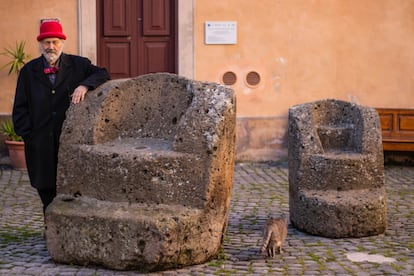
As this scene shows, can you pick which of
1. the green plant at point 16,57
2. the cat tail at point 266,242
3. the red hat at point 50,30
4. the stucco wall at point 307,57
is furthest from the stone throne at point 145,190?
the stucco wall at point 307,57

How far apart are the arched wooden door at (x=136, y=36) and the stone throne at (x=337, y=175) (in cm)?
493

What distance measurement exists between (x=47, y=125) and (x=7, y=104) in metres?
5.82

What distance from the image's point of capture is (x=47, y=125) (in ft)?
20.9

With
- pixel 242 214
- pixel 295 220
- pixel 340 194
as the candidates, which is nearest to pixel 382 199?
pixel 340 194

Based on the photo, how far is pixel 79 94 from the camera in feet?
20.6

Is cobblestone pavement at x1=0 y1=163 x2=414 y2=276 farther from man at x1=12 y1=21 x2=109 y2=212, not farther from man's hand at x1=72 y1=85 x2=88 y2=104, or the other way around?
man's hand at x1=72 y1=85 x2=88 y2=104

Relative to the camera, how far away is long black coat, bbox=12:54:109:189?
636cm

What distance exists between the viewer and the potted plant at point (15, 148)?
1135cm

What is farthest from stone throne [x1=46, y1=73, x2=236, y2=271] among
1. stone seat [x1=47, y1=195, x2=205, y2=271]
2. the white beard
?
the white beard

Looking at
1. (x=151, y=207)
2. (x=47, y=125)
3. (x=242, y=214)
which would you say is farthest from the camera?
(x=242, y=214)

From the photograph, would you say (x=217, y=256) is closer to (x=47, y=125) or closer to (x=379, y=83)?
(x=47, y=125)

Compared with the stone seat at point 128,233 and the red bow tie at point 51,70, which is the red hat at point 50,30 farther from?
the stone seat at point 128,233

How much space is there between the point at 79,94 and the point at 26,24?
597 centimetres

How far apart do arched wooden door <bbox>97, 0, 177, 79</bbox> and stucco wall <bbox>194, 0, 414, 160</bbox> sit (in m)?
0.59
